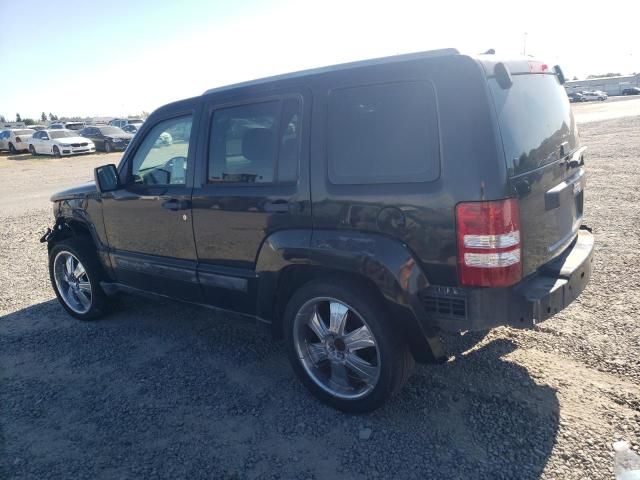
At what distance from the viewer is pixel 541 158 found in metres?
2.92

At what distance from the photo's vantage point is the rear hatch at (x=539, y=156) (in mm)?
2678

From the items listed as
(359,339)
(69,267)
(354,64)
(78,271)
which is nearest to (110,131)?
(69,267)

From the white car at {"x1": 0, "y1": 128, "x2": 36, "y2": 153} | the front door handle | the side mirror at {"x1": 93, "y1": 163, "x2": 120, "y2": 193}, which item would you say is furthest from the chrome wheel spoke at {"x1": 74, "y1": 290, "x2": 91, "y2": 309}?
the white car at {"x1": 0, "y1": 128, "x2": 36, "y2": 153}

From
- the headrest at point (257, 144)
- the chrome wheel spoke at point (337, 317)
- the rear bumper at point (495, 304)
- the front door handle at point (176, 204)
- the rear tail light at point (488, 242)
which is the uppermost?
the headrest at point (257, 144)

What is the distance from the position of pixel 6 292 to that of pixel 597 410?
6.27 metres

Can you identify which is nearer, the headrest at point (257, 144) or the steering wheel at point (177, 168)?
the headrest at point (257, 144)

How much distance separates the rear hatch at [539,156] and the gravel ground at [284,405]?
92 centimetres

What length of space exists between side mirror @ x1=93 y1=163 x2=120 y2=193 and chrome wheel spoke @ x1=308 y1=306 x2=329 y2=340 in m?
2.27

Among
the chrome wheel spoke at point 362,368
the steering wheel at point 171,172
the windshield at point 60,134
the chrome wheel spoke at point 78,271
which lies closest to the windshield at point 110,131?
the windshield at point 60,134

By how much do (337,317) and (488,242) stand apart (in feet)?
3.53

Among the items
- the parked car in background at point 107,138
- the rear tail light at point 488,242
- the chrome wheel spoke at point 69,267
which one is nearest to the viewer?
the rear tail light at point 488,242

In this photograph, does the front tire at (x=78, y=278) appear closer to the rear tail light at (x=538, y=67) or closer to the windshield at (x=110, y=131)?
the rear tail light at (x=538, y=67)

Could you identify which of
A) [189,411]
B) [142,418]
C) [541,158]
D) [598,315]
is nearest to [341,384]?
[189,411]

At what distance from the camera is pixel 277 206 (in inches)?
129
